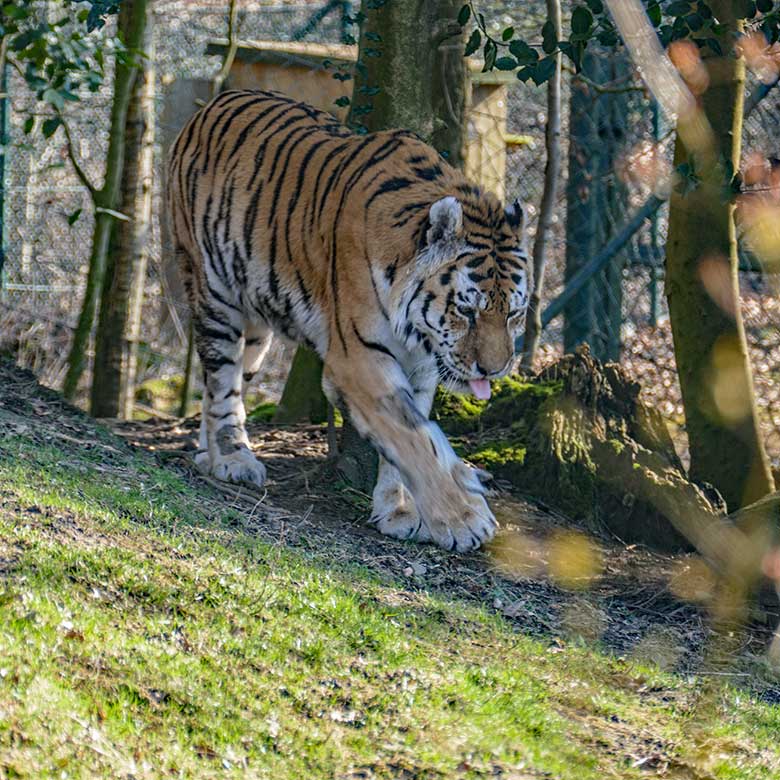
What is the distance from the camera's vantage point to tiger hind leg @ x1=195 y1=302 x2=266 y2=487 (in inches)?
253

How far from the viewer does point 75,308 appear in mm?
10484

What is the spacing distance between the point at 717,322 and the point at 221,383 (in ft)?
8.44

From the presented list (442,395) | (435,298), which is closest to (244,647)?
(435,298)

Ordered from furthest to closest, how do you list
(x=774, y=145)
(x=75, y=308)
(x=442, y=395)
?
(x=75, y=308)
(x=774, y=145)
(x=442, y=395)

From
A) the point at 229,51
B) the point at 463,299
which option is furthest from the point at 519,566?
the point at 229,51

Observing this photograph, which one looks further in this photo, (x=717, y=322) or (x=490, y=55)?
(x=717, y=322)

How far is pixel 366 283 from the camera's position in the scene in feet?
17.9

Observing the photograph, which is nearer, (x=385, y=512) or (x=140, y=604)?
(x=140, y=604)

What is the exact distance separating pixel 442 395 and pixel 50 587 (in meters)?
3.67

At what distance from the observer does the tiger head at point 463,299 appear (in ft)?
17.3

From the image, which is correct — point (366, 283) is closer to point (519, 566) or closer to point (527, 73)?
point (527, 73)

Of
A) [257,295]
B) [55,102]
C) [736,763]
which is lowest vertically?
[736,763]

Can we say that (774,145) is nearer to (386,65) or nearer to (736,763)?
(386,65)

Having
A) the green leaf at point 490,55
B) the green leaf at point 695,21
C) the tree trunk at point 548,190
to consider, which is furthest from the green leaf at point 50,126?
the green leaf at point 695,21
